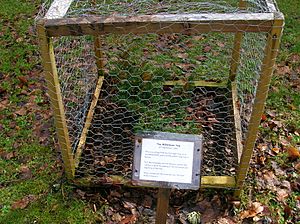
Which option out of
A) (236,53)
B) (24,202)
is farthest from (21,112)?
(236,53)

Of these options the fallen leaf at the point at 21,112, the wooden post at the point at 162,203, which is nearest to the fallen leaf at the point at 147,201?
the wooden post at the point at 162,203

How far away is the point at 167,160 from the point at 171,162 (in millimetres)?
20

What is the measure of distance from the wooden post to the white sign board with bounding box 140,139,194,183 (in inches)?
3.5

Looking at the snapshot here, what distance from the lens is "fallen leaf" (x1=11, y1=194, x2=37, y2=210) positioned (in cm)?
249

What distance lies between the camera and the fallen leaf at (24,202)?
2.49 meters

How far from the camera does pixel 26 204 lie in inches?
98.4

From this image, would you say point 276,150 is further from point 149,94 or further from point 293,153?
point 149,94

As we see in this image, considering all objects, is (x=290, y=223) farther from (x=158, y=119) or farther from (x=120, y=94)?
(x=120, y=94)

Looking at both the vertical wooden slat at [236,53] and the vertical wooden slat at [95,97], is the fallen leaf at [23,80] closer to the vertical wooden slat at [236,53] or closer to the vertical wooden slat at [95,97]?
the vertical wooden slat at [95,97]

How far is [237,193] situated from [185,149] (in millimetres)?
792

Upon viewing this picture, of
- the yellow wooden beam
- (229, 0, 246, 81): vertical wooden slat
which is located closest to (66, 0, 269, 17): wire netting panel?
(229, 0, 246, 81): vertical wooden slat

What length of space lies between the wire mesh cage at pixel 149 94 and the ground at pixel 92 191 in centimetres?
14

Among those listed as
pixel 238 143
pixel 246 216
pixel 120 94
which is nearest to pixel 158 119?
pixel 120 94

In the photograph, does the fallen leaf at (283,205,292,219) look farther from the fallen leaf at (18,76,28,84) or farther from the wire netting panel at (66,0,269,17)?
the fallen leaf at (18,76,28,84)
